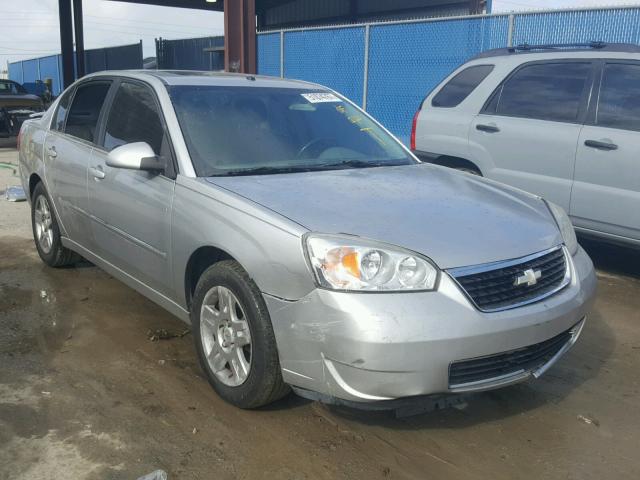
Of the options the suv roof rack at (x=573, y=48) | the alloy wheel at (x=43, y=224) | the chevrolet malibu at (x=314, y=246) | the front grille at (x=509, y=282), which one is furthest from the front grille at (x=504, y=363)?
the alloy wheel at (x=43, y=224)

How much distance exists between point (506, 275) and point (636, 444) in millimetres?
1024

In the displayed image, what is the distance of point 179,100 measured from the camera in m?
3.94

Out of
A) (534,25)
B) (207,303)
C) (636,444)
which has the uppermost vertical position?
(534,25)

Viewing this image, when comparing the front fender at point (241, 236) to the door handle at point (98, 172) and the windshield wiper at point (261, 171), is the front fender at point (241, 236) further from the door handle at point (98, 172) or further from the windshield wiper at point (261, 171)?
the door handle at point (98, 172)

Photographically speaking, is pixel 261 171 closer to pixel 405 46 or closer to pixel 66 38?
pixel 405 46

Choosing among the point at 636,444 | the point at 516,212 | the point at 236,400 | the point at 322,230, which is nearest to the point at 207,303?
the point at 236,400

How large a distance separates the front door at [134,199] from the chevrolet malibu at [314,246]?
1cm

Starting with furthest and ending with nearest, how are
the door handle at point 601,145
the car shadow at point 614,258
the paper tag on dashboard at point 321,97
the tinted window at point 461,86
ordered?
1. the tinted window at point 461,86
2. the car shadow at point 614,258
3. the door handle at point 601,145
4. the paper tag on dashboard at point 321,97

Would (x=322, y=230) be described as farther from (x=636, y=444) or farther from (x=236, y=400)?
(x=636, y=444)

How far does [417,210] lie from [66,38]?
18911mm

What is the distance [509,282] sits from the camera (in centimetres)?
287

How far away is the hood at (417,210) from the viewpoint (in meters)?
2.85

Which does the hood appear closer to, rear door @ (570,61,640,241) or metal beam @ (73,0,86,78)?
rear door @ (570,61,640,241)

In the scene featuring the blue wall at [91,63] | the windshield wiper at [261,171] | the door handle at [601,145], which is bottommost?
the windshield wiper at [261,171]
